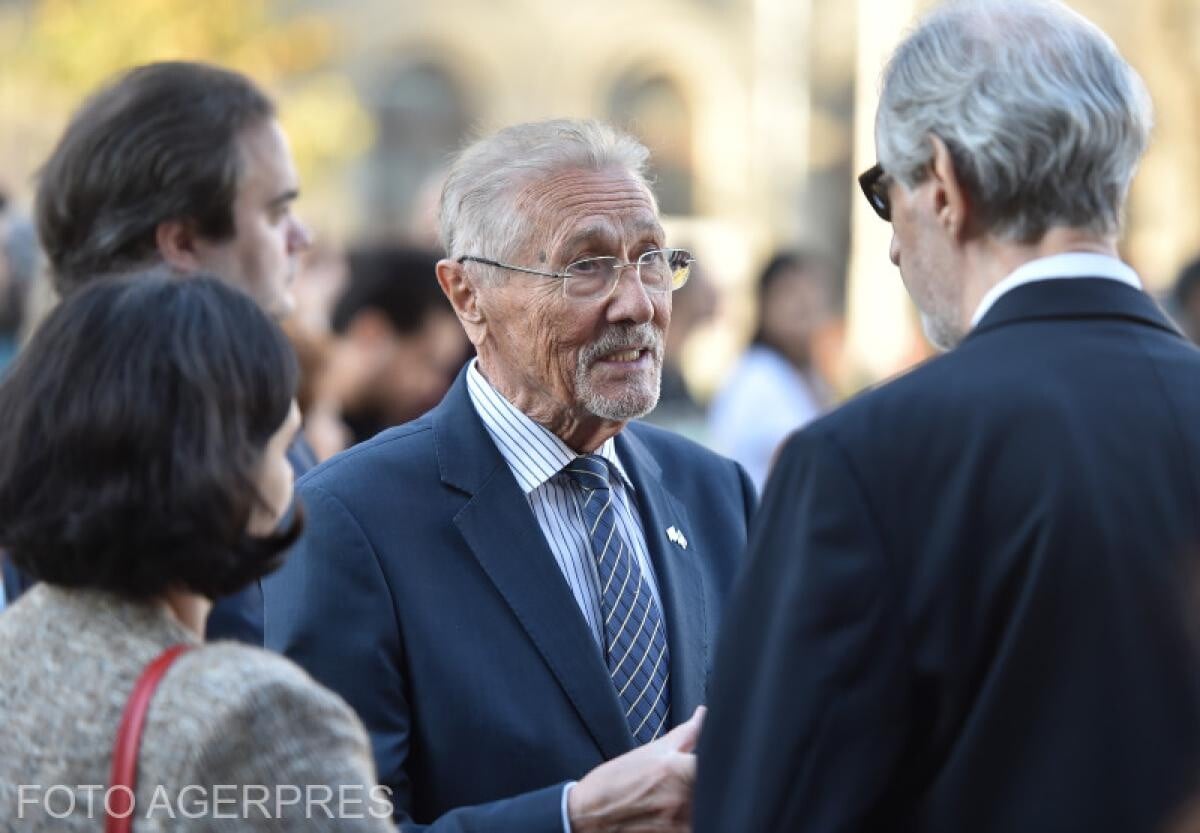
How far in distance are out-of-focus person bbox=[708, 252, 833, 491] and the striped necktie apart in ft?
16.8

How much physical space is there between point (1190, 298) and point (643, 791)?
22.4 feet

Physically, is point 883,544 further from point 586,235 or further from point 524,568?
point 586,235

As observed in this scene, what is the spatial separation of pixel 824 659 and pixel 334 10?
94.0 ft

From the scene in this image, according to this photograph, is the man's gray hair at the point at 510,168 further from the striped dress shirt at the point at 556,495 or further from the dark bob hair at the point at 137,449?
→ the dark bob hair at the point at 137,449

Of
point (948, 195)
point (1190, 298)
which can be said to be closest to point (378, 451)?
point (948, 195)

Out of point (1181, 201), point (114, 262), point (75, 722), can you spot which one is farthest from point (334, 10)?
point (75, 722)

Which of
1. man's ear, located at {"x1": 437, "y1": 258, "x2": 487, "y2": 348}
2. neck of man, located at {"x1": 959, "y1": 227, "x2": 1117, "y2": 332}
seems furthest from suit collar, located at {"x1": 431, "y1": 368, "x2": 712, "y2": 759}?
neck of man, located at {"x1": 959, "y1": 227, "x2": 1117, "y2": 332}

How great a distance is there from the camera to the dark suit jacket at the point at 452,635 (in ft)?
9.61

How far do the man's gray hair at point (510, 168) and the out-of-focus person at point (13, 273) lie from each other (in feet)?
9.34

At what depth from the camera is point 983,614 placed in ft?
7.01

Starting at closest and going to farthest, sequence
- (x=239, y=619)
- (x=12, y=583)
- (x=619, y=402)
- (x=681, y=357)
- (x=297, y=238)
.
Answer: (x=619, y=402) → (x=239, y=619) → (x=12, y=583) → (x=297, y=238) → (x=681, y=357)

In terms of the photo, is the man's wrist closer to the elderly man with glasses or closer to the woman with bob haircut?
the elderly man with glasses

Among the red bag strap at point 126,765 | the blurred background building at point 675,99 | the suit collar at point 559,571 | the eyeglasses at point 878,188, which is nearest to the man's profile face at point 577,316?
the suit collar at point 559,571

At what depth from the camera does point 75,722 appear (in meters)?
2.11
